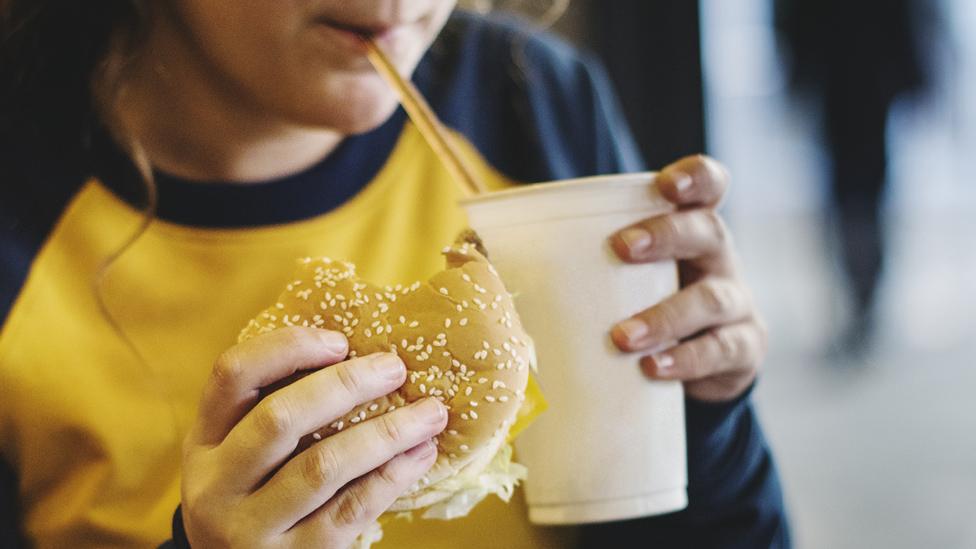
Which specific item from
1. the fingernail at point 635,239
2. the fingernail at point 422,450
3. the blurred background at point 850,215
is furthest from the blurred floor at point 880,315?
the fingernail at point 422,450

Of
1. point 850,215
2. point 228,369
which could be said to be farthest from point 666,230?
point 850,215

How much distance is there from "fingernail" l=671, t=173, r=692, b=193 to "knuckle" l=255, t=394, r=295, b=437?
370 mm

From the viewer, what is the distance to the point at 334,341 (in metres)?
0.68

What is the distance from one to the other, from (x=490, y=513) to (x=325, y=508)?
332 mm

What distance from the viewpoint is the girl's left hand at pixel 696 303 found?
Result: 0.81 m

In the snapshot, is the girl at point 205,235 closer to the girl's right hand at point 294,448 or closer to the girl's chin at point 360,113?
the girl's chin at point 360,113

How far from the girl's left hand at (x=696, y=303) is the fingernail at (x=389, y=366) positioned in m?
0.21

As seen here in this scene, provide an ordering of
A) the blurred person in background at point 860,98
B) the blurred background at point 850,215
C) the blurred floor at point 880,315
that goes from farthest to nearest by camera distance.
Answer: the blurred person in background at point 860,98
the blurred background at point 850,215
the blurred floor at point 880,315

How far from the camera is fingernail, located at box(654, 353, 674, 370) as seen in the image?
832mm

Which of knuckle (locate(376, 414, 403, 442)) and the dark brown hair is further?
the dark brown hair

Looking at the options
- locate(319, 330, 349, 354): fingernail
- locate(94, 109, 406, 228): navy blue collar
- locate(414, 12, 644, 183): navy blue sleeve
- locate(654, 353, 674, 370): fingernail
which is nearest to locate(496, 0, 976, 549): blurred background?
locate(414, 12, 644, 183): navy blue sleeve

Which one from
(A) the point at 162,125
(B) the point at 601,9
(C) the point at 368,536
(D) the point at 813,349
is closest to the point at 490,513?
(C) the point at 368,536

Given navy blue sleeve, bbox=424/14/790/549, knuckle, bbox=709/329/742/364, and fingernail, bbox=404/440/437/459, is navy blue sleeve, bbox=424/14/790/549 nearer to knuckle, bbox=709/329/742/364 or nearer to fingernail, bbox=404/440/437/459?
knuckle, bbox=709/329/742/364

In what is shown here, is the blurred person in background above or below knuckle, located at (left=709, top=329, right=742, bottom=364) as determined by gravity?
below
